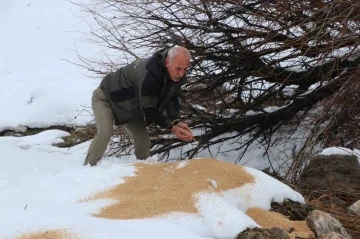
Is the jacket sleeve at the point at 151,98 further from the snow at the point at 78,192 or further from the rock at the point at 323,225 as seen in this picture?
the rock at the point at 323,225

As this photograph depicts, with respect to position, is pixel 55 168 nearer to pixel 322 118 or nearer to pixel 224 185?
pixel 224 185

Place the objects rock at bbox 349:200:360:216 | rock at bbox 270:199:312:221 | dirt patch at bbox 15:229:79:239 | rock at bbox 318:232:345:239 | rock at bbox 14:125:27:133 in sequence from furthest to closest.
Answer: rock at bbox 14:125:27:133 → rock at bbox 349:200:360:216 → rock at bbox 270:199:312:221 → rock at bbox 318:232:345:239 → dirt patch at bbox 15:229:79:239

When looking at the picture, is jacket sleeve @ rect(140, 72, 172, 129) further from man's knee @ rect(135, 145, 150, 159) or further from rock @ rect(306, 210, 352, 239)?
rock @ rect(306, 210, 352, 239)

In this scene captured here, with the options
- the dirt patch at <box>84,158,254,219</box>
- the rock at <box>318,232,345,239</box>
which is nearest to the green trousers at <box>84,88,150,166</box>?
the dirt patch at <box>84,158,254,219</box>

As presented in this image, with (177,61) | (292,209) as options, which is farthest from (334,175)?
(177,61)

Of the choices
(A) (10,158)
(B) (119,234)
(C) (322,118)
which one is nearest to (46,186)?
(B) (119,234)

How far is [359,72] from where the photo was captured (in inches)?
207

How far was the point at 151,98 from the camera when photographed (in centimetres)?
434

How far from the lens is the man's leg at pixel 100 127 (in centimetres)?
471

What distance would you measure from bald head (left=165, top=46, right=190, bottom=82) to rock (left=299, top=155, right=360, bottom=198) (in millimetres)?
1447

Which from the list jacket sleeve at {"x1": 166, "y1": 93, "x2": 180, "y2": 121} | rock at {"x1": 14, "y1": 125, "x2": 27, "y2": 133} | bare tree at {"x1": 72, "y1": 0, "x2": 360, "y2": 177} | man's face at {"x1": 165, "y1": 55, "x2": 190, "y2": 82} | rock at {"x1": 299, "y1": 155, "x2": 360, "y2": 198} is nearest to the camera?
man's face at {"x1": 165, "y1": 55, "x2": 190, "y2": 82}

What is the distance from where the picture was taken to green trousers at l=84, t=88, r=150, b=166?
4.72 metres

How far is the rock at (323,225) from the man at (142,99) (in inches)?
66.6

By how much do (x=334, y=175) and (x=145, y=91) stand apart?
175 centimetres
